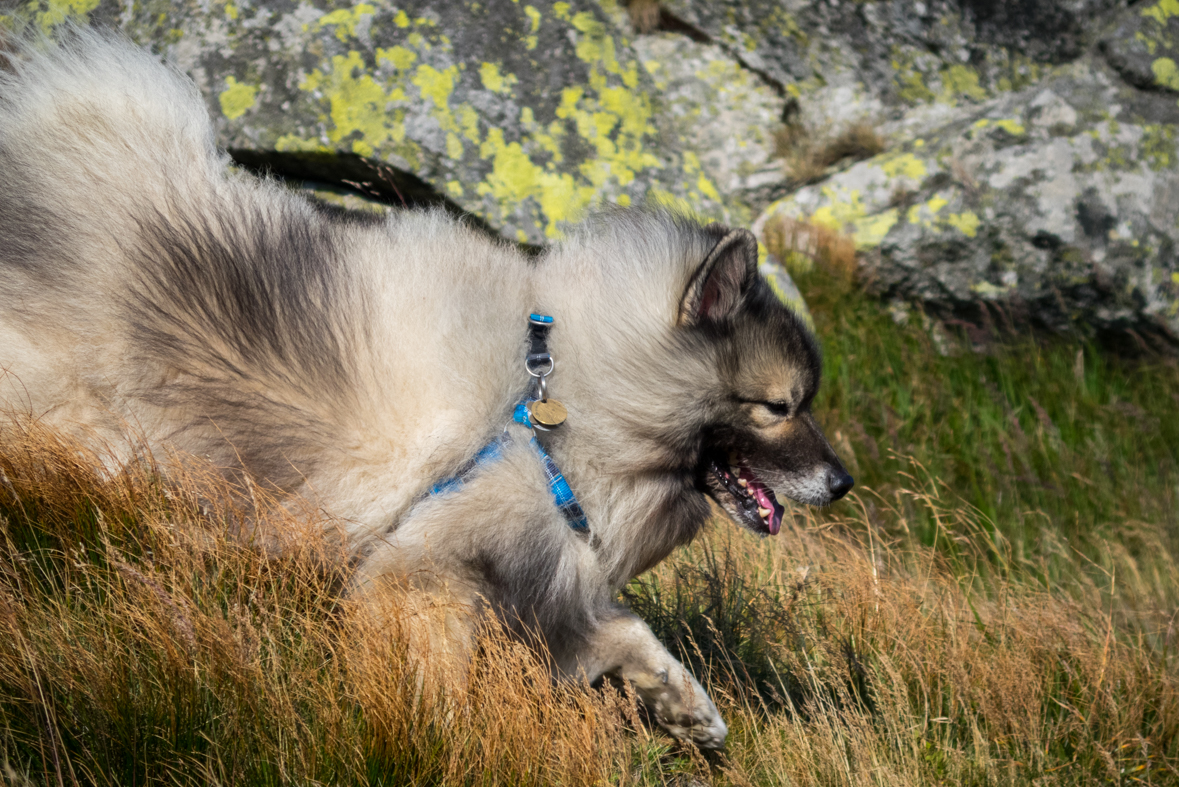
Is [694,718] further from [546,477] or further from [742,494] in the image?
[546,477]

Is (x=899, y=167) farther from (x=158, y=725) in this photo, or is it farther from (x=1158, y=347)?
(x=158, y=725)

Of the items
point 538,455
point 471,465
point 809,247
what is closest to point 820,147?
point 809,247

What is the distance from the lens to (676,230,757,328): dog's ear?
8.48 feet

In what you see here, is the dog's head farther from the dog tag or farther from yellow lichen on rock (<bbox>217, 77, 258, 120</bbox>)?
yellow lichen on rock (<bbox>217, 77, 258, 120</bbox>)

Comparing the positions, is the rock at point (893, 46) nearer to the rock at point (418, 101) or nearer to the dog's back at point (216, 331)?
the rock at point (418, 101)

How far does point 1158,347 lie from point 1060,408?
0.97m

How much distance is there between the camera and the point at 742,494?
2.86m

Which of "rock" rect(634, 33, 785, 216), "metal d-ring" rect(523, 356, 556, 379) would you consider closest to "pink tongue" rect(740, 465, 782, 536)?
"metal d-ring" rect(523, 356, 556, 379)

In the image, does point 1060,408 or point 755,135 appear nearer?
point 1060,408

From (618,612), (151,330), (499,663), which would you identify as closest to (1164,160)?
(618,612)

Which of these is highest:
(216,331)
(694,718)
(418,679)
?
(216,331)

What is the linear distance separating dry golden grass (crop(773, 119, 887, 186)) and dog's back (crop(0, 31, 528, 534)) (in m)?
4.65

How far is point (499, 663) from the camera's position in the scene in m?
2.19

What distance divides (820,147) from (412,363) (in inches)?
203
